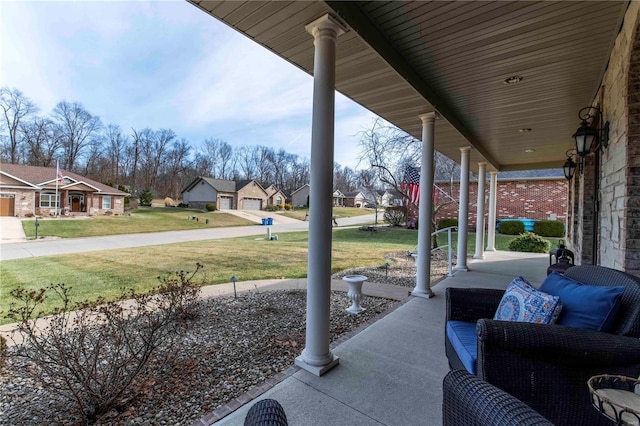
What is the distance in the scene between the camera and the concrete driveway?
13094 millimetres

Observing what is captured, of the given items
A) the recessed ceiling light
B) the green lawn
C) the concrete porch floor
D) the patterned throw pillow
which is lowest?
the green lawn

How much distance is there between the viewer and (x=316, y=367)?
237 centimetres

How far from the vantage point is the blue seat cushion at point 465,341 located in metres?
1.75

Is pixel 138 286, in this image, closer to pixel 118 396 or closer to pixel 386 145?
pixel 118 396

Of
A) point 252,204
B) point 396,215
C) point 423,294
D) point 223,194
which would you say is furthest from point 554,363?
point 252,204

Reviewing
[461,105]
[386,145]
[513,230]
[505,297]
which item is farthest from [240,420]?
[513,230]

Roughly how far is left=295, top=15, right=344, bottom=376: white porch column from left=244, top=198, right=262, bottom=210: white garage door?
Result: 34330 mm

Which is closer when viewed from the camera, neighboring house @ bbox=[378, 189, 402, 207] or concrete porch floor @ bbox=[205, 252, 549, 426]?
concrete porch floor @ bbox=[205, 252, 549, 426]

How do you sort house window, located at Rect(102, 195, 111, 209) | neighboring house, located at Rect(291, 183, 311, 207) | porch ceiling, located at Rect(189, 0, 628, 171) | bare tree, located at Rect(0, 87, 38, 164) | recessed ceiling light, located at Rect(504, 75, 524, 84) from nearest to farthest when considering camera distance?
porch ceiling, located at Rect(189, 0, 628, 171) → recessed ceiling light, located at Rect(504, 75, 524, 84) → bare tree, located at Rect(0, 87, 38, 164) → house window, located at Rect(102, 195, 111, 209) → neighboring house, located at Rect(291, 183, 311, 207)

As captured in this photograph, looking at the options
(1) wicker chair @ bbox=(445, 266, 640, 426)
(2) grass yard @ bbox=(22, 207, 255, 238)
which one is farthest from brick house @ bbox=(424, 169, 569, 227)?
(2) grass yard @ bbox=(22, 207, 255, 238)

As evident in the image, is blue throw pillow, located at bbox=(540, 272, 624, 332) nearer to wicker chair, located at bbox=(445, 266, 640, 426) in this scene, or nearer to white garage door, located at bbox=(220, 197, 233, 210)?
wicker chair, located at bbox=(445, 266, 640, 426)

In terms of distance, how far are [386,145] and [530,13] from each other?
9.39m

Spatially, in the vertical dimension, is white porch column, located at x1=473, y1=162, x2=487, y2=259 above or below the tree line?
below

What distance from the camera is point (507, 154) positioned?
757cm
